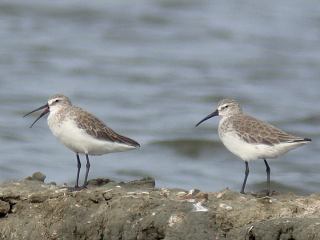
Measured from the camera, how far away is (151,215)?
866cm

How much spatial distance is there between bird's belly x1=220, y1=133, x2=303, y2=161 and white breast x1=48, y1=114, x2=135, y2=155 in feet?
3.33

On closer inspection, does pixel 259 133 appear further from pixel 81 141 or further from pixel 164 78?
pixel 164 78

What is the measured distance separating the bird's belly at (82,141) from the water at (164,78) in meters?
4.40

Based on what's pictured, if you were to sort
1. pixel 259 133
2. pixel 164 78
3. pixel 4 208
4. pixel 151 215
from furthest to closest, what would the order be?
pixel 164 78 → pixel 259 133 → pixel 4 208 → pixel 151 215

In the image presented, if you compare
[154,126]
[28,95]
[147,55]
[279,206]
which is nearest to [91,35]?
[147,55]

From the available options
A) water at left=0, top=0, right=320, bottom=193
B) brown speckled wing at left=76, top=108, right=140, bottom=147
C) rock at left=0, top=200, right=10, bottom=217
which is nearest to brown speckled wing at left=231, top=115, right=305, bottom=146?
brown speckled wing at left=76, top=108, right=140, bottom=147

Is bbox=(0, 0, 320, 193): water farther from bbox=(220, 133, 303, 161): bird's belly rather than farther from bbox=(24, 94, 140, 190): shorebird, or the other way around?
bbox=(24, 94, 140, 190): shorebird

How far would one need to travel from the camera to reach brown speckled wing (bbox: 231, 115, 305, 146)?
10.4m

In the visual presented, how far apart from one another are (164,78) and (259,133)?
41.0ft

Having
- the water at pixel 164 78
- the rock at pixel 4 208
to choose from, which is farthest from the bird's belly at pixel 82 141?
the water at pixel 164 78

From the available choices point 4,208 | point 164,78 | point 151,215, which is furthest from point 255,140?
point 164,78

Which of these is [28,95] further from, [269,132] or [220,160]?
[269,132]

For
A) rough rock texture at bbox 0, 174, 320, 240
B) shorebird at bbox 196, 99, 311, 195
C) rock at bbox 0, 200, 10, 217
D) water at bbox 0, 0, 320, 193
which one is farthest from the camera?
water at bbox 0, 0, 320, 193

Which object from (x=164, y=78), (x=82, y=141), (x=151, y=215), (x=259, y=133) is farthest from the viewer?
(x=164, y=78)
